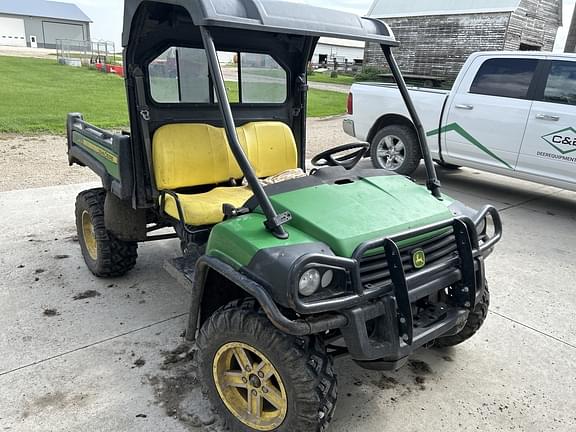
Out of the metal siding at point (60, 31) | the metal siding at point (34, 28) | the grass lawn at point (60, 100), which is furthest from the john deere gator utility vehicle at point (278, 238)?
the metal siding at point (34, 28)

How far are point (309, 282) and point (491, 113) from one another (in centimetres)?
488

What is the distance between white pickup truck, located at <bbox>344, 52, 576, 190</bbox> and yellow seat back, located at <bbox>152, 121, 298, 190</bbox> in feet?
10.4

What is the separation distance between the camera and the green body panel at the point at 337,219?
6.83 ft

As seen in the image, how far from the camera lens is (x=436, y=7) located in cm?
2398

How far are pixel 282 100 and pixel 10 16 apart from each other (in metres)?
85.2

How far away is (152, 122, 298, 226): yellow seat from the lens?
121 inches

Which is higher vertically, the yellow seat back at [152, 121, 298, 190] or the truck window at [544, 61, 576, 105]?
the truck window at [544, 61, 576, 105]

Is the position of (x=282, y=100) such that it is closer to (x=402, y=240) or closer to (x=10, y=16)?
(x=402, y=240)

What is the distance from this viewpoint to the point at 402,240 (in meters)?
2.13

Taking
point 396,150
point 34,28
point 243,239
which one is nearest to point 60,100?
point 396,150

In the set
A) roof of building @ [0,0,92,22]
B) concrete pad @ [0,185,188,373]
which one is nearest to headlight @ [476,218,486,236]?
concrete pad @ [0,185,188,373]

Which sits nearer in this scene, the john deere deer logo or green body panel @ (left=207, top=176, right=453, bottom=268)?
green body panel @ (left=207, top=176, right=453, bottom=268)

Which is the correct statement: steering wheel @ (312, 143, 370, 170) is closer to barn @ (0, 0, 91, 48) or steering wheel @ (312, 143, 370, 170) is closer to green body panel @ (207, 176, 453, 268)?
green body panel @ (207, 176, 453, 268)

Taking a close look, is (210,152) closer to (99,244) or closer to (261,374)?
(99,244)
